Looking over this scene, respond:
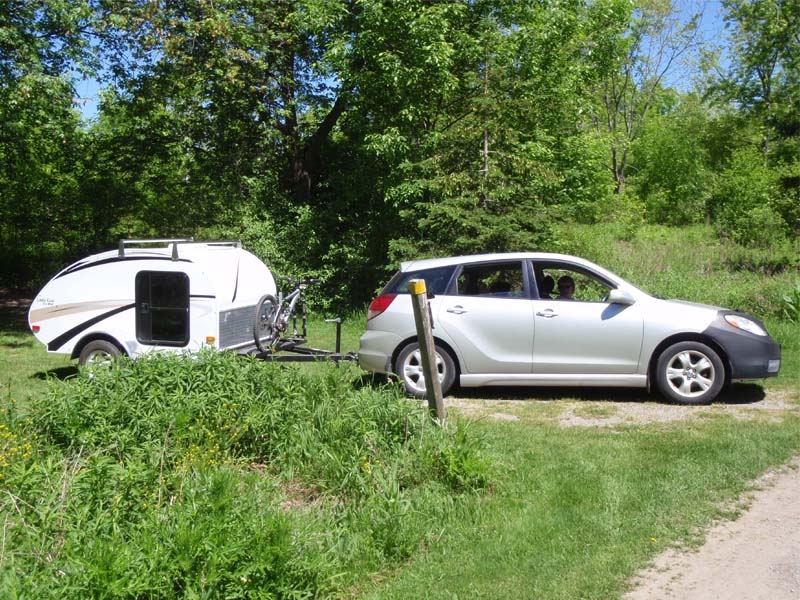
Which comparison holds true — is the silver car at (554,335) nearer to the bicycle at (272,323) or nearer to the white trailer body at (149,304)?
the bicycle at (272,323)

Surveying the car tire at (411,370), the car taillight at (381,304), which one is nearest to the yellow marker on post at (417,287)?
the car tire at (411,370)

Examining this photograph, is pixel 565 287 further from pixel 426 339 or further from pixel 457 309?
pixel 426 339

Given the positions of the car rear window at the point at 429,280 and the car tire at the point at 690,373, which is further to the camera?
the car rear window at the point at 429,280

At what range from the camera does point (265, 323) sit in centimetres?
1145

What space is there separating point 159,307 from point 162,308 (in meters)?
0.04

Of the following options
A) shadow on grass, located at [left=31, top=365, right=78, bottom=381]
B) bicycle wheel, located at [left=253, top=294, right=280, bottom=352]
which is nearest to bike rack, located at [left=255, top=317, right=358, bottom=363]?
bicycle wheel, located at [left=253, top=294, right=280, bottom=352]

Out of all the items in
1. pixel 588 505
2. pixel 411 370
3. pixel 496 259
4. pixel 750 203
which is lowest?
pixel 588 505

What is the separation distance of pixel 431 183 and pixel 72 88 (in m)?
6.56

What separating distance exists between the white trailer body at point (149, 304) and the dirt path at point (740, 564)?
6833 millimetres

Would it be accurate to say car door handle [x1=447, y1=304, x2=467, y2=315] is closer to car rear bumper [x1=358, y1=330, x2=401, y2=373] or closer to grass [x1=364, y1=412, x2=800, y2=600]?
car rear bumper [x1=358, y1=330, x2=401, y2=373]

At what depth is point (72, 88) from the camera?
14.8 m

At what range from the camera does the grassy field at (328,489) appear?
4.34 meters

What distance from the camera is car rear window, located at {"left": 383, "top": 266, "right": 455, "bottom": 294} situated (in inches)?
381

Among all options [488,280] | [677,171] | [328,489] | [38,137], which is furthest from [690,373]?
[677,171]
